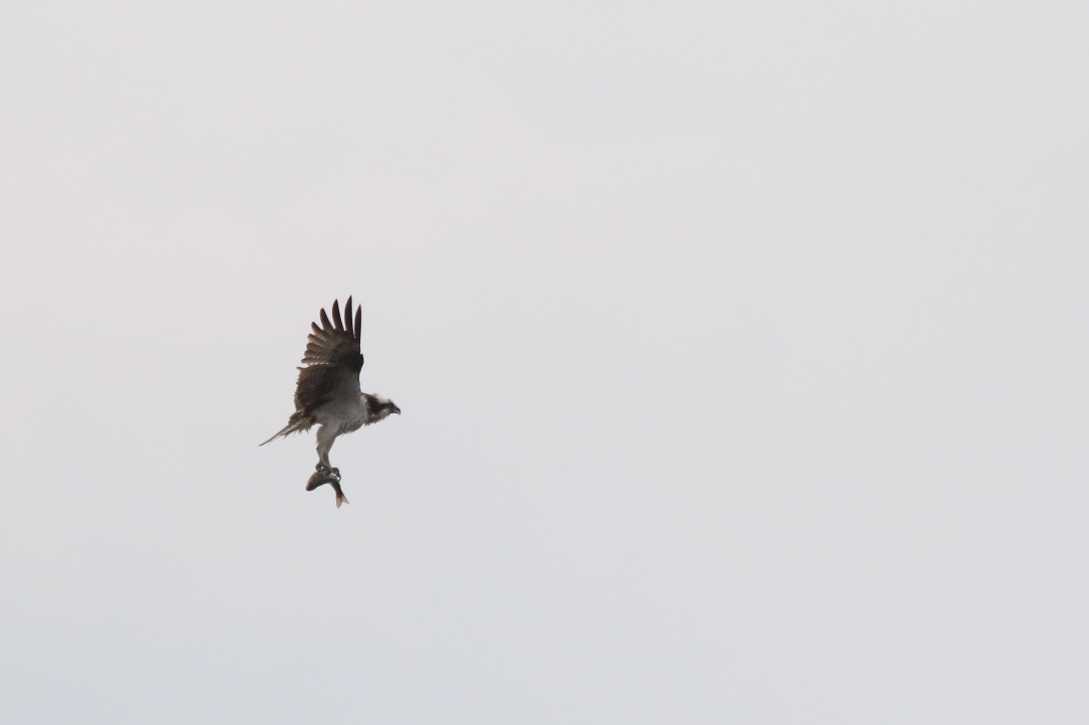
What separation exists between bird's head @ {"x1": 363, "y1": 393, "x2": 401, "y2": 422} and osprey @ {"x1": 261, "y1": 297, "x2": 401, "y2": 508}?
44cm

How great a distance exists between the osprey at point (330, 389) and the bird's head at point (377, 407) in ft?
1.46

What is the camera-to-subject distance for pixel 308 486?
47.2m

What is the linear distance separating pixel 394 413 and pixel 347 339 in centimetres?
304

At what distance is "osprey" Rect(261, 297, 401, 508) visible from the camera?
47344 millimetres

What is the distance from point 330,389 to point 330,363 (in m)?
0.69

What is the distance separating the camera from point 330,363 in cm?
4781

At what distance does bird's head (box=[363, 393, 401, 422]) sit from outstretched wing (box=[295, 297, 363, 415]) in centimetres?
95

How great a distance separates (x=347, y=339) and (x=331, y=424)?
212 centimetres

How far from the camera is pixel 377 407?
49531 millimetres

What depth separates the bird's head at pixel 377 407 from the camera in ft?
162

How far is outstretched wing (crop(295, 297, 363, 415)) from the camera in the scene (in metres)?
47.3

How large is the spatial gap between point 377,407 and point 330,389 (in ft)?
5.69

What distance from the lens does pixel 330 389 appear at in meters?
48.2

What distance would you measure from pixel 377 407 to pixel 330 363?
2208mm
